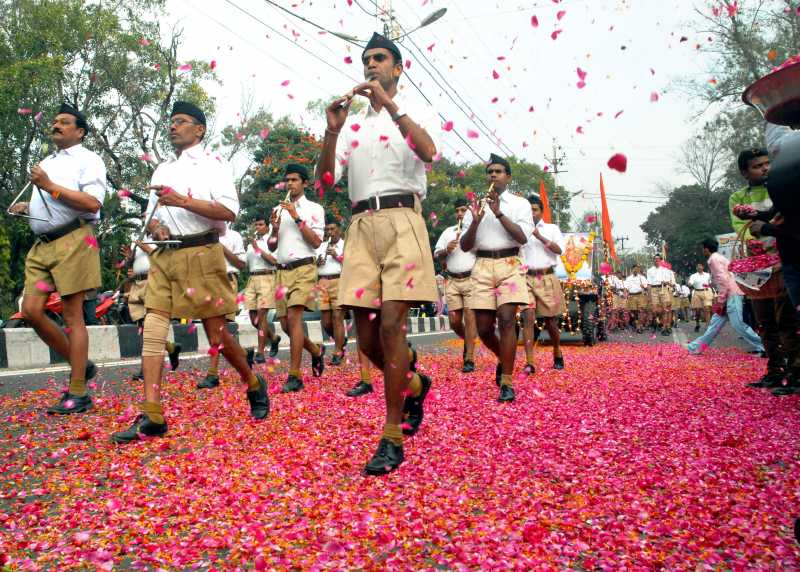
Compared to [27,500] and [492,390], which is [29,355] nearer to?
[492,390]

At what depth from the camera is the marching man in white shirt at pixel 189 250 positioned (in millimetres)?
4797

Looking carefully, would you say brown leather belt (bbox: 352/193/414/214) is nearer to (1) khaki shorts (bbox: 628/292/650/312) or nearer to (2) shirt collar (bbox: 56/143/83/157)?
(2) shirt collar (bbox: 56/143/83/157)

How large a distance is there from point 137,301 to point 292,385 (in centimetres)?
246

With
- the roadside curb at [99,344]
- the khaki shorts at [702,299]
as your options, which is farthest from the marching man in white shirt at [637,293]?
the roadside curb at [99,344]

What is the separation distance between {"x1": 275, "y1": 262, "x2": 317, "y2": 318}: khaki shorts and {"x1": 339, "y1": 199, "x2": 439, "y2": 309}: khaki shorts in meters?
3.51

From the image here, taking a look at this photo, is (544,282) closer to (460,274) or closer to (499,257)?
(460,274)

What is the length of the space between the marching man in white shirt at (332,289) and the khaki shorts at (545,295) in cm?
245

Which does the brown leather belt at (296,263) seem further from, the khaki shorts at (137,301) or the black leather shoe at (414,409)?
the black leather shoe at (414,409)

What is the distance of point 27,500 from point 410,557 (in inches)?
72.7

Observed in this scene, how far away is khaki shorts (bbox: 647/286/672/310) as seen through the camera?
23.1 metres

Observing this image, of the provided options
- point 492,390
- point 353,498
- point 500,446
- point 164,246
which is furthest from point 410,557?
point 492,390

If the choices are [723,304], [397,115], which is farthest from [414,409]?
[723,304]

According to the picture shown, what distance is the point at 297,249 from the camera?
7902 millimetres

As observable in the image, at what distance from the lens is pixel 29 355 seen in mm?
10156
